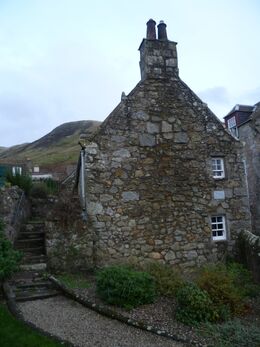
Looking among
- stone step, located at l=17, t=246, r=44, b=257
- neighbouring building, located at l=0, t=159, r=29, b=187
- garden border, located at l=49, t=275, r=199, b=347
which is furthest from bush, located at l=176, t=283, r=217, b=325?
neighbouring building, located at l=0, t=159, r=29, b=187

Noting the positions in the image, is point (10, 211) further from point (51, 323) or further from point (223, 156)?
point (223, 156)

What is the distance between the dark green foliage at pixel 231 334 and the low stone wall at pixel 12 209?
7437mm

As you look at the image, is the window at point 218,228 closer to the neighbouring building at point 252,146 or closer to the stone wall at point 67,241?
the stone wall at point 67,241

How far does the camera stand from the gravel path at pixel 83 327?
6.12 meters

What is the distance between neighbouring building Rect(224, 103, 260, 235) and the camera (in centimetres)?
2089

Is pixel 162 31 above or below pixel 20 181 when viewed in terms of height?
above

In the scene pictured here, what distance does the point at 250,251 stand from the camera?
10.5 m

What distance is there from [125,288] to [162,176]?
4561 millimetres

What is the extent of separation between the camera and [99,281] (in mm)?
8094

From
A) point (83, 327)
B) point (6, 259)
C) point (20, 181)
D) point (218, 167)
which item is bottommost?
point (83, 327)

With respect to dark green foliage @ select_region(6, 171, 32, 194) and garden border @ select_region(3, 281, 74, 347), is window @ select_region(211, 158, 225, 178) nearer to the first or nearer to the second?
garden border @ select_region(3, 281, 74, 347)

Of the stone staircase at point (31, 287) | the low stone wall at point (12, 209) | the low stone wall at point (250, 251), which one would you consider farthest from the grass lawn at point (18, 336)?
the low stone wall at point (250, 251)

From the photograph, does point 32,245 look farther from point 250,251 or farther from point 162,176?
point 250,251

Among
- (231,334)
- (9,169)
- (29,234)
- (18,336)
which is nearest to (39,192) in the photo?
(9,169)
